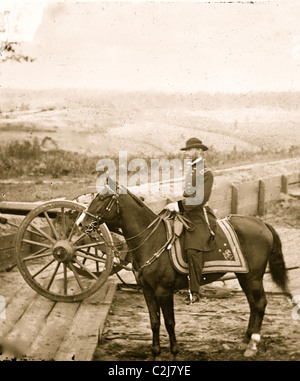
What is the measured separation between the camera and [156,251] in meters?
5.10

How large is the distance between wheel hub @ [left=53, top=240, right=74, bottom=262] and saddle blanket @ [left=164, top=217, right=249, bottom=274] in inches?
51.0

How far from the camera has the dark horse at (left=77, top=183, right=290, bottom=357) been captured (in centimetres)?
499

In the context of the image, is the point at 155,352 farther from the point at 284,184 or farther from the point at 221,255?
the point at 284,184

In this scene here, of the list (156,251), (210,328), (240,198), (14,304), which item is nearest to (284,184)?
(240,198)

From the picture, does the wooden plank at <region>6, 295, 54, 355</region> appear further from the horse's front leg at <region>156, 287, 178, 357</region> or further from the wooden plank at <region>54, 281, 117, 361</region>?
the horse's front leg at <region>156, 287, 178, 357</region>

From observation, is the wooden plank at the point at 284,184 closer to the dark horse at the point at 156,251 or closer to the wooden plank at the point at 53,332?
the dark horse at the point at 156,251

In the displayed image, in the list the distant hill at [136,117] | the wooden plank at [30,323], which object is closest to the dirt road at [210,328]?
the wooden plank at [30,323]

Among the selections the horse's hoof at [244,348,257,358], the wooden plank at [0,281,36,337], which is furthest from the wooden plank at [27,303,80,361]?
the horse's hoof at [244,348,257,358]

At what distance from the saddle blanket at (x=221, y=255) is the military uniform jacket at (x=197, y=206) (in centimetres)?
8

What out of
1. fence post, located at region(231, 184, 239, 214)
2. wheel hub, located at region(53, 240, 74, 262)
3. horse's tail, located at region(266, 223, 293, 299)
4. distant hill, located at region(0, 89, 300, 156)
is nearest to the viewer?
horse's tail, located at region(266, 223, 293, 299)

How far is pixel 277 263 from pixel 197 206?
3.50 ft

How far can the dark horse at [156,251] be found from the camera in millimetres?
4992

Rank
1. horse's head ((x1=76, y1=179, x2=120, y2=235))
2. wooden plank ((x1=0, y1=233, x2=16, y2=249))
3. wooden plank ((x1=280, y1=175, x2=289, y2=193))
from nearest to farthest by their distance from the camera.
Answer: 1. horse's head ((x1=76, y1=179, x2=120, y2=235))
2. wooden plank ((x1=0, y1=233, x2=16, y2=249))
3. wooden plank ((x1=280, y1=175, x2=289, y2=193))
